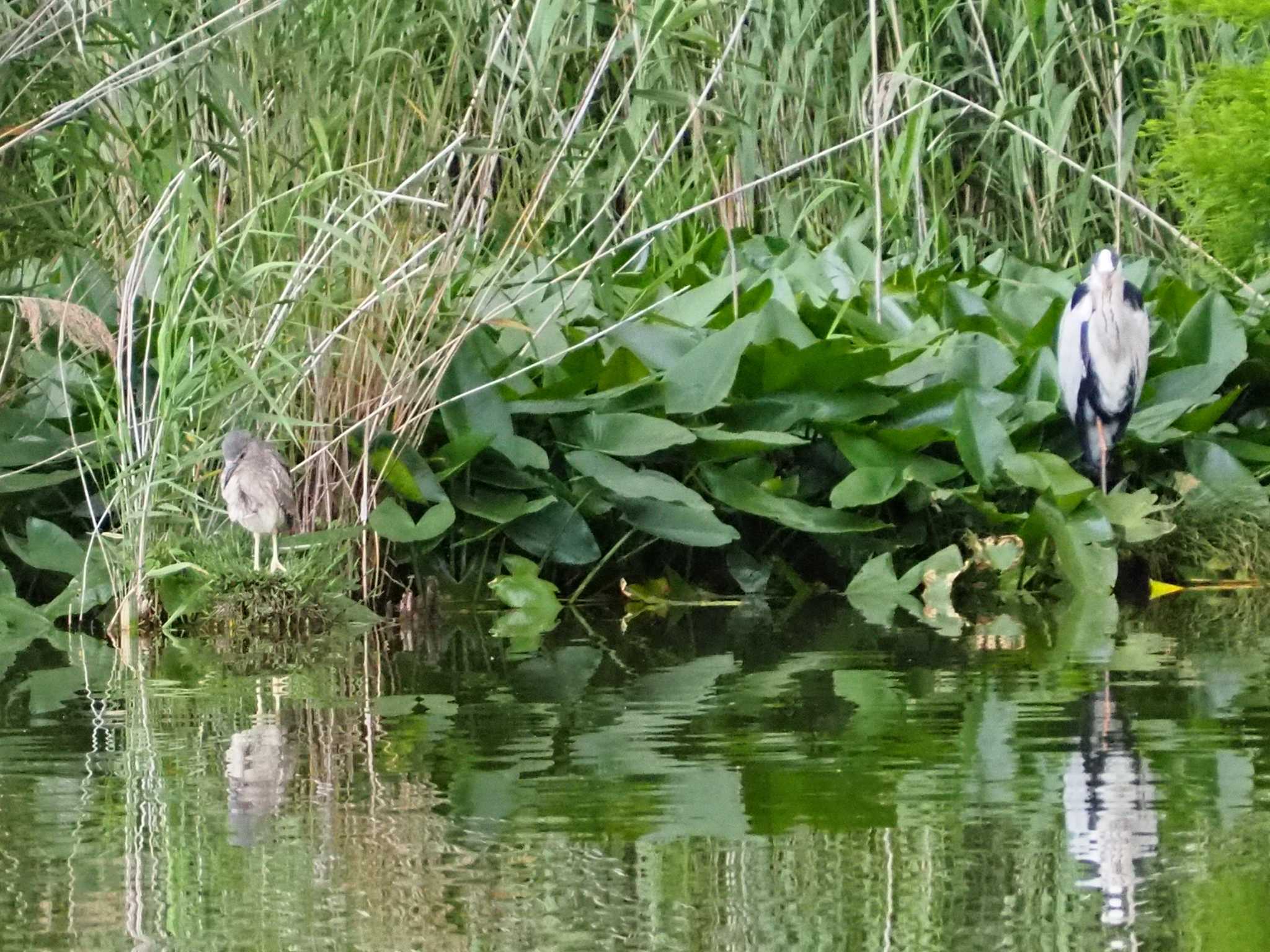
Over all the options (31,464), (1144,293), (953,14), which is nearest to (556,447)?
(31,464)

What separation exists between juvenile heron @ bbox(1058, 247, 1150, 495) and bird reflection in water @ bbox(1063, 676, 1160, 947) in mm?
2065

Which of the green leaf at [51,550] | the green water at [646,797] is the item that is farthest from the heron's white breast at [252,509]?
the green leaf at [51,550]

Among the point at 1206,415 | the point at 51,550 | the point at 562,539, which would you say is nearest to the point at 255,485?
the point at 51,550

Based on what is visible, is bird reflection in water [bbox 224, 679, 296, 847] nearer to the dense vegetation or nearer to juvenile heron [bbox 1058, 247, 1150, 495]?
the dense vegetation

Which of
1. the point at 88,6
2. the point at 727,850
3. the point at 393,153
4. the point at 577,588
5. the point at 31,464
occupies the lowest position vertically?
the point at 727,850

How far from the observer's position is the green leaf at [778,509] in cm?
474

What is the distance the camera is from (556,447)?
4926 millimetres

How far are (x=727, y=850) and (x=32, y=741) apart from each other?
1.22m

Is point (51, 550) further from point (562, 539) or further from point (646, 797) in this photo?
point (646, 797)

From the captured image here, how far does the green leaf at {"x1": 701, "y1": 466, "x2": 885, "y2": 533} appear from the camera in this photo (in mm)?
4738

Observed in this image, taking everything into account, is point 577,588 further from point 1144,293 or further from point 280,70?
point 1144,293

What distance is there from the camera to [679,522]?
4699 millimetres

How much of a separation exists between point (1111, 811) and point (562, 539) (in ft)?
8.57

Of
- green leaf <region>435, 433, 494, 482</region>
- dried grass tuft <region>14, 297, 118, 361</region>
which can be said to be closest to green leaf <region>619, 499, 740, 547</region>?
green leaf <region>435, 433, 494, 482</region>
